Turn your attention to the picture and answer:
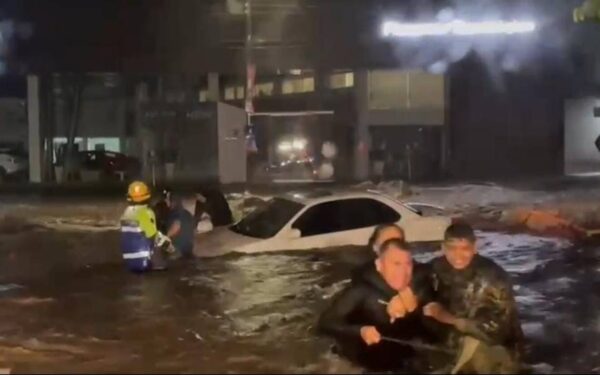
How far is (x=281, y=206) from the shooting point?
714 inches

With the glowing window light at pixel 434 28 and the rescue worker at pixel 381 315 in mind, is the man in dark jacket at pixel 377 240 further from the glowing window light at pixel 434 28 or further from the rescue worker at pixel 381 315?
the glowing window light at pixel 434 28

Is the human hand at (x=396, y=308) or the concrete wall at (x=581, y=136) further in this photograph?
the concrete wall at (x=581, y=136)

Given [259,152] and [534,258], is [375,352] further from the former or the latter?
[259,152]

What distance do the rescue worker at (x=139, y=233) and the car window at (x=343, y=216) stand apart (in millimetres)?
2323

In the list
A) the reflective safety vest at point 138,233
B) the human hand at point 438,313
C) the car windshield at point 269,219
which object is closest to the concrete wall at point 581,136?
the car windshield at point 269,219

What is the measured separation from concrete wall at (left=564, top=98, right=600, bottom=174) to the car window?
29416mm

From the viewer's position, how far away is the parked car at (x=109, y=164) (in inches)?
1678

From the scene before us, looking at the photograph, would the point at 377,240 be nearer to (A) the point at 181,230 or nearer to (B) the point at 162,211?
(A) the point at 181,230

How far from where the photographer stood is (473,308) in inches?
332

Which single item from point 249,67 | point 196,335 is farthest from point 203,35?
point 196,335

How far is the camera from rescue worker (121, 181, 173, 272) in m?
15.2

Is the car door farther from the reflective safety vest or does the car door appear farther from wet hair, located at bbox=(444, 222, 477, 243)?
wet hair, located at bbox=(444, 222, 477, 243)

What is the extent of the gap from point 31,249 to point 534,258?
8.84 meters

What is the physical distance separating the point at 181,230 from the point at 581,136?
3225cm
